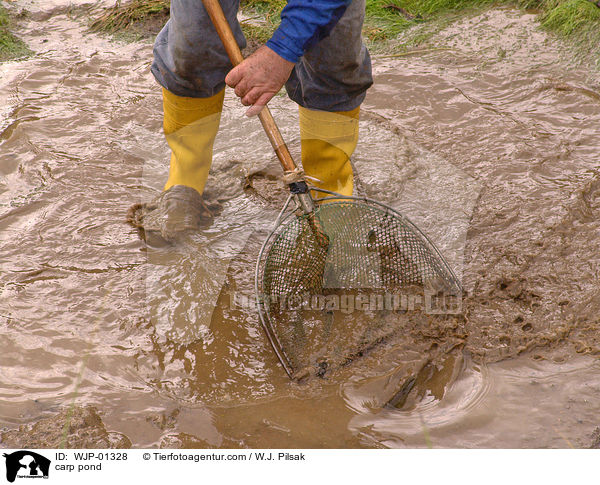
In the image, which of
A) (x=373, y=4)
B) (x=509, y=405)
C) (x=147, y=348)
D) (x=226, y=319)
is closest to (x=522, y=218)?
(x=509, y=405)

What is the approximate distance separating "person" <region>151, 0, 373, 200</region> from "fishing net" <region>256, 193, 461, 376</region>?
0.46m

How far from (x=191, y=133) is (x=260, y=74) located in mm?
889

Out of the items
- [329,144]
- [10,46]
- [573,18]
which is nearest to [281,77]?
[329,144]

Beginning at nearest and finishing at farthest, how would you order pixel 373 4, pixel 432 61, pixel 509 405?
pixel 509 405, pixel 432 61, pixel 373 4

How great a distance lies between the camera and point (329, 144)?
9.54 feet

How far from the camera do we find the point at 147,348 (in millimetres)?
2369

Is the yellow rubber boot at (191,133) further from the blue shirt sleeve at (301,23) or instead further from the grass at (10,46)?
the grass at (10,46)

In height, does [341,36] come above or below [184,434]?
above

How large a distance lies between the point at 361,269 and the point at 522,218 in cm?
104

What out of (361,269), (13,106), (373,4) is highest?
(373,4)

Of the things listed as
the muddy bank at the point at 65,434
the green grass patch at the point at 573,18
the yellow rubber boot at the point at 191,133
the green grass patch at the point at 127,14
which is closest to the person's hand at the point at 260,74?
the yellow rubber boot at the point at 191,133

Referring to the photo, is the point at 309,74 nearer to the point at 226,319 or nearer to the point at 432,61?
the point at 226,319
